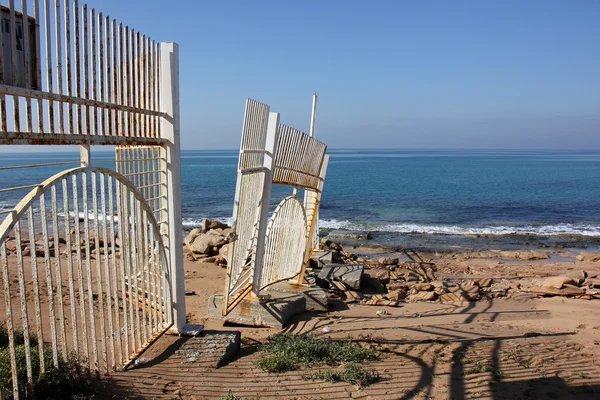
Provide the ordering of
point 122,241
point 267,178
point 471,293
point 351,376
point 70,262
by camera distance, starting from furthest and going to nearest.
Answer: point 471,293 → point 267,178 → point 351,376 → point 122,241 → point 70,262

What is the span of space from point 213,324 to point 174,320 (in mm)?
2041

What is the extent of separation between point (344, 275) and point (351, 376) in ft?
17.8

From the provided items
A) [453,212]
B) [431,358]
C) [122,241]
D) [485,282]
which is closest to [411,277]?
[485,282]

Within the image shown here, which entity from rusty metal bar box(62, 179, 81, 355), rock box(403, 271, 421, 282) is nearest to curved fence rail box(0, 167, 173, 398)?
rusty metal bar box(62, 179, 81, 355)

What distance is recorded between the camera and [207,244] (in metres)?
15.0

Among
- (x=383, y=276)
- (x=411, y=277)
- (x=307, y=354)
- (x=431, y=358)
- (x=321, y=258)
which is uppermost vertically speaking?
(x=307, y=354)

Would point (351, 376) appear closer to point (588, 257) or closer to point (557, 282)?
point (557, 282)

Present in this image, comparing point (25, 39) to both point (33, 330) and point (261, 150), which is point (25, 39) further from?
point (33, 330)

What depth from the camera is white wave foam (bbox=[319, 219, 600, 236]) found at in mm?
25734

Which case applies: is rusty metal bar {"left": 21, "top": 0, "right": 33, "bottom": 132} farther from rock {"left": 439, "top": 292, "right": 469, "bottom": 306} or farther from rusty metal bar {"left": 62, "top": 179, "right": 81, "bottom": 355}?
rock {"left": 439, "top": 292, "right": 469, "bottom": 306}

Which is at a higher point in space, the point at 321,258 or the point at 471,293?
the point at 321,258

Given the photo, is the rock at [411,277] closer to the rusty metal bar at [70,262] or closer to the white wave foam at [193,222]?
the rusty metal bar at [70,262]

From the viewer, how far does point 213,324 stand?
8.02 metres

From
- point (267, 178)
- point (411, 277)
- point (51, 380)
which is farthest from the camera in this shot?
point (411, 277)
